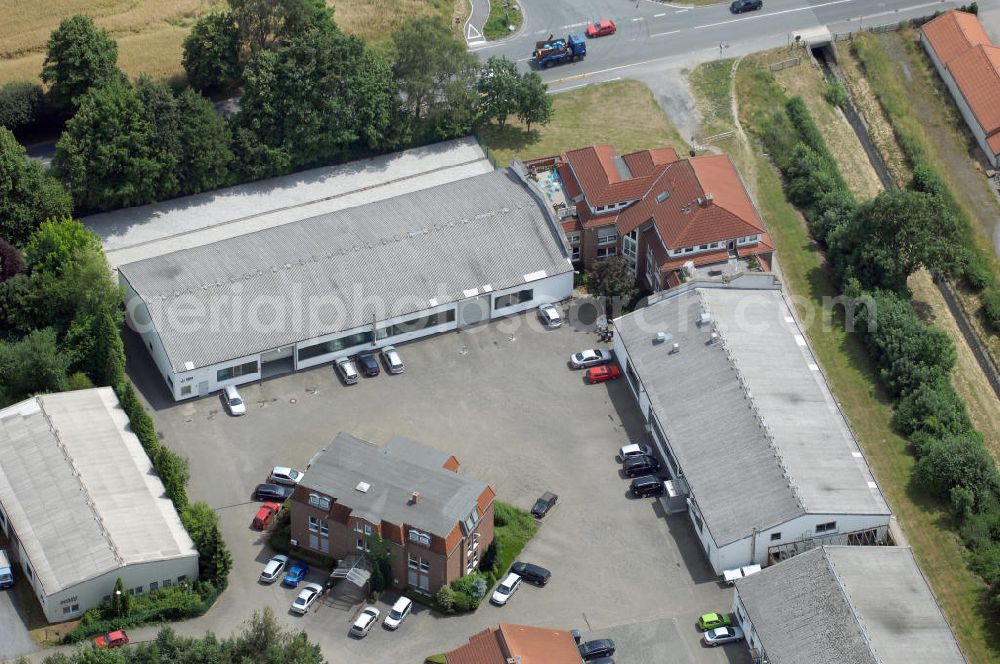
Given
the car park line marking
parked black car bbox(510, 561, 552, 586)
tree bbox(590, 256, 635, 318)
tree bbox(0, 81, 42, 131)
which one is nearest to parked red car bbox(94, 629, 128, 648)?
parked black car bbox(510, 561, 552, 586)

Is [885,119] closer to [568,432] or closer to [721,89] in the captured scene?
[721,89]

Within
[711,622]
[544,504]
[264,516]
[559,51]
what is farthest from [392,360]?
[559,51]

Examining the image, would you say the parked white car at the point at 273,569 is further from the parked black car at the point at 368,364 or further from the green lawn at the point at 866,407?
the green lawn at the point at 866,407

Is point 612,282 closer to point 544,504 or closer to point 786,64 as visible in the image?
point 544,504

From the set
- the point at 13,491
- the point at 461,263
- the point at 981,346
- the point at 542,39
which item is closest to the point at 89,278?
the point at 13,491

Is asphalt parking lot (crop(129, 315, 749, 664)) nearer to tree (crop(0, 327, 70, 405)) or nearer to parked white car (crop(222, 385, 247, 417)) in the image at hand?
parked white car (crop(222, 385, 247, 417))
